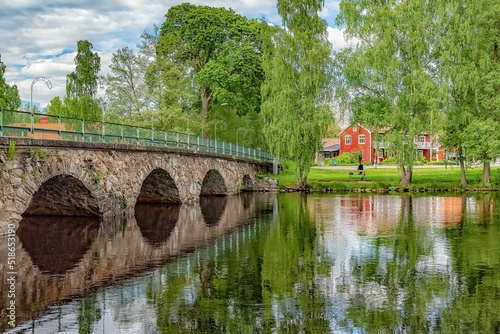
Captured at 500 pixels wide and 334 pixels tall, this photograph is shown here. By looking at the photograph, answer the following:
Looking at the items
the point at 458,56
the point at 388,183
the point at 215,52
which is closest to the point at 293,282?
the point at 458,56

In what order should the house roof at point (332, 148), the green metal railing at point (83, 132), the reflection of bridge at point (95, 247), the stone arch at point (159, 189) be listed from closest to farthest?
the reflection of bridge at point (95, 247) → the green metal railing at point (83, 132) → the stone arch at point (159, 189) → the house roof at point (332, 148)

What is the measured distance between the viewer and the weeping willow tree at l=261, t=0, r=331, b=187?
139ft

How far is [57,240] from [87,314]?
384 inches

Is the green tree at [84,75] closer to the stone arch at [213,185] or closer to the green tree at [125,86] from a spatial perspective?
the green tree at [125,86]

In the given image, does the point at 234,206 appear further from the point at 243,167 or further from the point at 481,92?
the point at 481,92

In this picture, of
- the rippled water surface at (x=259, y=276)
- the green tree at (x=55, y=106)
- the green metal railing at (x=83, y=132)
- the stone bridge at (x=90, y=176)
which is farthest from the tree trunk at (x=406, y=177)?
the green tree at (x=55, y=106)

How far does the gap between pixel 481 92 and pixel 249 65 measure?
20272mm

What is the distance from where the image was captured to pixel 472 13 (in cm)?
4144

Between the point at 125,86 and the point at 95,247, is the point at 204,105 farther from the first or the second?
the point at 95,247

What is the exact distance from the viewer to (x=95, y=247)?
58.1 feet

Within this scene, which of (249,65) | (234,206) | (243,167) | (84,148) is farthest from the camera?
(249,65)

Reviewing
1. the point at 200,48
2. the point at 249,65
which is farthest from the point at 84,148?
the point at 200,48

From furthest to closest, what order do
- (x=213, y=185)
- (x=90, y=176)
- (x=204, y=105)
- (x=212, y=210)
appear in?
(x=204, y=105) < (x=213, y=185) < (x=212, y=210) < (x=90, y=176)

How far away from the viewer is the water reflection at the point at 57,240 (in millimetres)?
15094
